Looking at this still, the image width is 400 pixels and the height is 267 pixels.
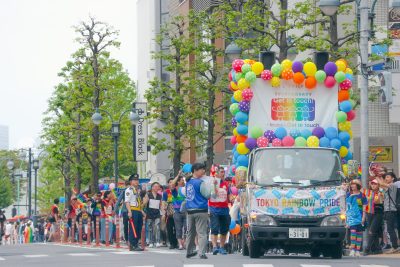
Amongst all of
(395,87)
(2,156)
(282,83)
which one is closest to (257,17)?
(395,87)

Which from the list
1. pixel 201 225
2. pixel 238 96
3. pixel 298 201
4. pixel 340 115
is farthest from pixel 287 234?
pixel 238 96

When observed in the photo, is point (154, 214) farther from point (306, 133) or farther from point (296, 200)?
point (296, 200)

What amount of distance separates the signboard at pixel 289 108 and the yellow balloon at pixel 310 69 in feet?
1.21

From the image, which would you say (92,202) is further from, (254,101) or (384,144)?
(254,101)

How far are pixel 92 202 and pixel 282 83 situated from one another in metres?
19.6

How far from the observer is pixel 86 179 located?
92.1 metres

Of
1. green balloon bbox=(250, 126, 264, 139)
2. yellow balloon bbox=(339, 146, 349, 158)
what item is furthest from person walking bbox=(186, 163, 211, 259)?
yellow balloon bbox=(339, 146, 349, 158)

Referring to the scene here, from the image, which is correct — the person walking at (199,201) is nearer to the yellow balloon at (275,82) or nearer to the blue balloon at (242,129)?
the blue balloon at (242,129)

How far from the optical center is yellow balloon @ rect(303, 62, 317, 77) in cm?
2580

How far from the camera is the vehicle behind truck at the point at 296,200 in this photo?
74.1 ft

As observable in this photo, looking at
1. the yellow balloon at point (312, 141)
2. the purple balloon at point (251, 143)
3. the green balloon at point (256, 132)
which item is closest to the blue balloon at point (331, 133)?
the yellow balloon at point (312, 141)

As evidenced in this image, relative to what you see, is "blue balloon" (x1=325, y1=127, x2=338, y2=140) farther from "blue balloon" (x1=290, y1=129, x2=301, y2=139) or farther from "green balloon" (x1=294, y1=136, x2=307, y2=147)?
"green balloon" (x1=294, y1=136, x2=307, y2=147)

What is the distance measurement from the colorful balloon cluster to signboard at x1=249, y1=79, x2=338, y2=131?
13 centimetres

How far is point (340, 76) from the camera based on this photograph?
2573 cm
